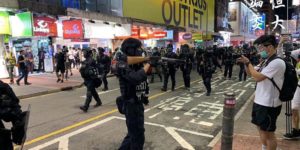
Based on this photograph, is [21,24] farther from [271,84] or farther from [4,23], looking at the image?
[271,84]

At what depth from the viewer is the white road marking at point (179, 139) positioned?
17.7 ft

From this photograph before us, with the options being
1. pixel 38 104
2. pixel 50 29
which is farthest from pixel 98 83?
pixel 50 29

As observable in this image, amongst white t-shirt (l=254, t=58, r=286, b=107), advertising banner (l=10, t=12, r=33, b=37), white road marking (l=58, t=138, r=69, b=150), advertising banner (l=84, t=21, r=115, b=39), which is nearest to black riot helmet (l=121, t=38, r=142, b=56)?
white t-shirt (l=254, t=58, r=286, b=107)

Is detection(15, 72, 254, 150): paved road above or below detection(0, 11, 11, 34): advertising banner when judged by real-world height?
below

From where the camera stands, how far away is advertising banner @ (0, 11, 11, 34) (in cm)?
1389

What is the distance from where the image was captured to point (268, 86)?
387 cm

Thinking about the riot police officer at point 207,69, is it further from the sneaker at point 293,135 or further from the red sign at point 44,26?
the red sign at point 44,26

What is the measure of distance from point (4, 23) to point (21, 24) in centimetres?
82

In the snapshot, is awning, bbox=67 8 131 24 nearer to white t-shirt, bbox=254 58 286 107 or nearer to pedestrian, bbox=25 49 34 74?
pedestrian, bbox=25 49 34 74

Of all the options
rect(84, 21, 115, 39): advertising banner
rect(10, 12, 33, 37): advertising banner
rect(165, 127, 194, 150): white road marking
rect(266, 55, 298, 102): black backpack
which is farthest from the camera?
rect(84, 21, 115, 39): advertising banner

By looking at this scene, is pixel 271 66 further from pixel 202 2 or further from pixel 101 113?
pixel 202 2

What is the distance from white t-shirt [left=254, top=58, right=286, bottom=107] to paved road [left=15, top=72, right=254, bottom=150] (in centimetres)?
188

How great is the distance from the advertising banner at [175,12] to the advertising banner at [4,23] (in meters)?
10.2

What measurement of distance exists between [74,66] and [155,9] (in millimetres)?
10006
